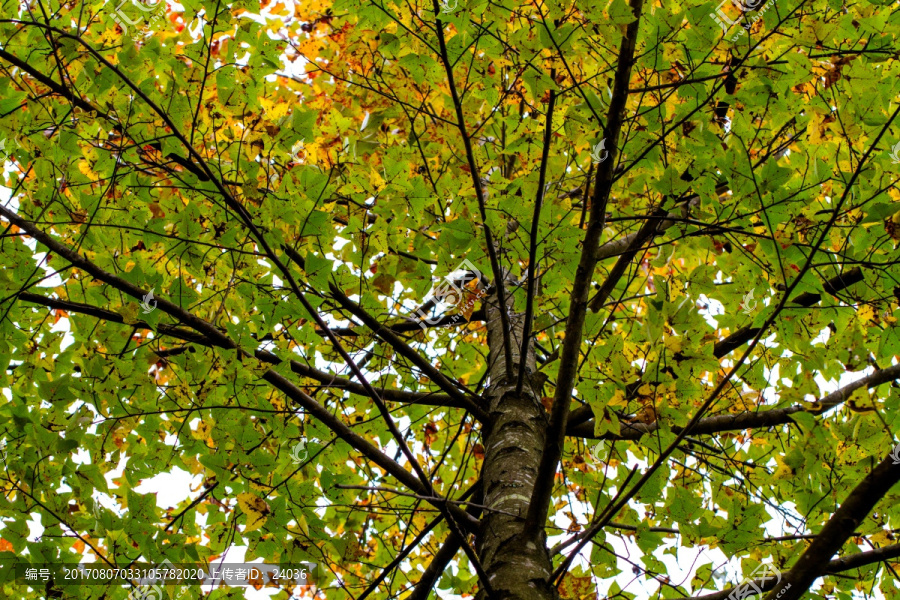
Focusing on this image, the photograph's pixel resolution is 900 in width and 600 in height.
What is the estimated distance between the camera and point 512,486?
6.07 feet

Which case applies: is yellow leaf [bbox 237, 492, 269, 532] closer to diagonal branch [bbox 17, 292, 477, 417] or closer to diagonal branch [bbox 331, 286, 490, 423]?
diagonal branch [bbox 17, 292, 477, 417]

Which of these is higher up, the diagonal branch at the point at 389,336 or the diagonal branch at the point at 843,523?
the diagonal branch at the point at 389,336

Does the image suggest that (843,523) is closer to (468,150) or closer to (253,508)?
(468,150)

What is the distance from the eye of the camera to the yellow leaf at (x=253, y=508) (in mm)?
1774

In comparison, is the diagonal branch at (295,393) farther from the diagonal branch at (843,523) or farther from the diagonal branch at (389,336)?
the diagonal branch at (843,523)

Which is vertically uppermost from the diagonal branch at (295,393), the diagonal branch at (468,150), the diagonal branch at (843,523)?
the diagonal branch at (468,150)

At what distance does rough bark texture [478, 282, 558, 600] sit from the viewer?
154cm

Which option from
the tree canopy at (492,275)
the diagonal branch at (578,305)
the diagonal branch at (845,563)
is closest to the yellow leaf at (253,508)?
the tree canopy at (492,275)

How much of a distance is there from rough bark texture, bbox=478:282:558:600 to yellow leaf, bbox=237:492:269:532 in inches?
26.1

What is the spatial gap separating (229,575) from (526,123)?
186 centimetres

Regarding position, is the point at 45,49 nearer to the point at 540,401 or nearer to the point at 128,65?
the point at 128,65

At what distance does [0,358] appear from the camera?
1998 mm

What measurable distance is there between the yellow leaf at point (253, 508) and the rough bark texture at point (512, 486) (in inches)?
26.1

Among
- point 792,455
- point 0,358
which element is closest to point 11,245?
point 0,358
